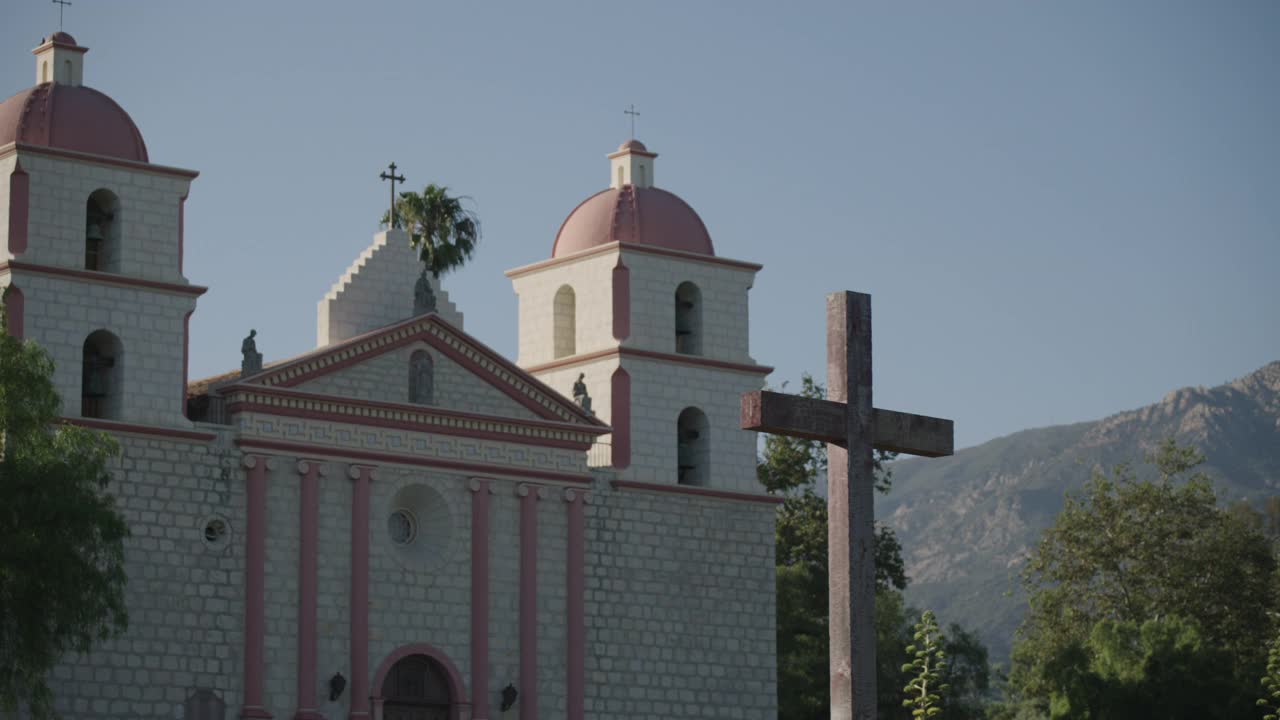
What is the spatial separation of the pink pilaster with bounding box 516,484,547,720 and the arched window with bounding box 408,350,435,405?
7.60 ft

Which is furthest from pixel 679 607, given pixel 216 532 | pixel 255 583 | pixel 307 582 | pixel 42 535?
pixel 42 535

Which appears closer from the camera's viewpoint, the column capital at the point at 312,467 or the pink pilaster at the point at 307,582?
the pink pilaster at the point at 307,582

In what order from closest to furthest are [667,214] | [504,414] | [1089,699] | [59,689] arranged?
[59,689]
[504,414]
[667,214]
[1089,699]

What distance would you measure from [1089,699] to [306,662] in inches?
762

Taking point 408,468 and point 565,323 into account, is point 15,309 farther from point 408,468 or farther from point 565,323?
point 565,323

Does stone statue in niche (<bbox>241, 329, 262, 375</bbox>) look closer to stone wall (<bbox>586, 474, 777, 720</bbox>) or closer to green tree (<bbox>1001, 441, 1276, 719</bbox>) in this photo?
stone wall (<bbox>586, 474, 777, 720</bbox>)

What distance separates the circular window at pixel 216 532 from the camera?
115 ft

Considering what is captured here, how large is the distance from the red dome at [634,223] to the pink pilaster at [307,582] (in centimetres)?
779

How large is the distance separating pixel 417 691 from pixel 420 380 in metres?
5.06

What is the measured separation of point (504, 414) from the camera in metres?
38.5

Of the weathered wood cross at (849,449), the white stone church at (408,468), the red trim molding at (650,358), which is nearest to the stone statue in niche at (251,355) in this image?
the white stone church at (408,468)

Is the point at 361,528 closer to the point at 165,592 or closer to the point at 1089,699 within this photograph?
the point at 165,592

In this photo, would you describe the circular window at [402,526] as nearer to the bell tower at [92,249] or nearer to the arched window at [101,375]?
the bell tower at [92,249]

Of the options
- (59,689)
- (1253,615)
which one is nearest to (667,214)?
(59,689)
